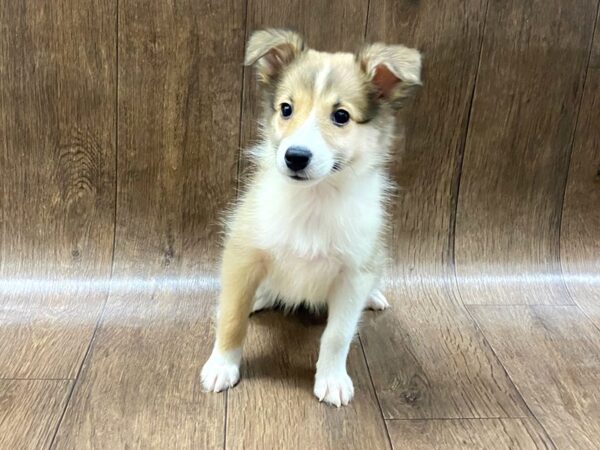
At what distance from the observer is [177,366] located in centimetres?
154

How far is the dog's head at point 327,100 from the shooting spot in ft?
4.21

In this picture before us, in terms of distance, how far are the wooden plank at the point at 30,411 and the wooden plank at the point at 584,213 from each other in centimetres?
156

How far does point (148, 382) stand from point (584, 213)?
4.95 feet

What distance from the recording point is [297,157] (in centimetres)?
125

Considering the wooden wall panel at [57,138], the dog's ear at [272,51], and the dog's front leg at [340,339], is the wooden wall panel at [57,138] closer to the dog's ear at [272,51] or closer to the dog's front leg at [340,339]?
the dog's ear at [272,51]

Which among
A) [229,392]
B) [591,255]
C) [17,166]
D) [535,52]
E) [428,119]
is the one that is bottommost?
[229,392]

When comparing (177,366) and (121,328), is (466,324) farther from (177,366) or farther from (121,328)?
(121,328)

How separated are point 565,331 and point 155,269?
4.14 ft

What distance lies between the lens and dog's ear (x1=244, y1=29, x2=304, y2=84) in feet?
4.50

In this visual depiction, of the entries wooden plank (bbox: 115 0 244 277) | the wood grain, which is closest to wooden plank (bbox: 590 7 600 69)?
wooden plank (bbox: 115 0 244 277)

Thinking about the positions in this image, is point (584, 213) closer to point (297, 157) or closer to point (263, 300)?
point (263, 300)

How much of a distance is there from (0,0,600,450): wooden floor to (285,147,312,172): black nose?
0.58 meters

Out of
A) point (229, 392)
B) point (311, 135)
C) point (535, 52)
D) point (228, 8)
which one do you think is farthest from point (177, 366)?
point (535, 52)

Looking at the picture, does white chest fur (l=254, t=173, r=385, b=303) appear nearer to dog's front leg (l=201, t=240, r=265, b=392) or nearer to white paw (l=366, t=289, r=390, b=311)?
dog's front leg (l=201, t=240, r=265, b=392)
